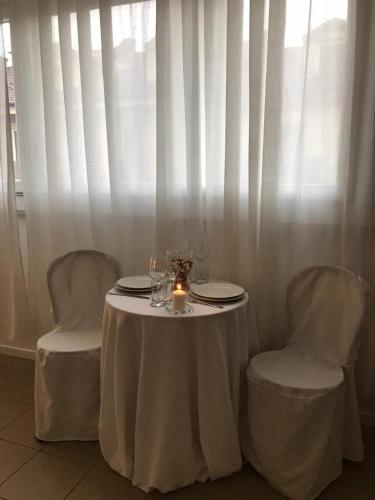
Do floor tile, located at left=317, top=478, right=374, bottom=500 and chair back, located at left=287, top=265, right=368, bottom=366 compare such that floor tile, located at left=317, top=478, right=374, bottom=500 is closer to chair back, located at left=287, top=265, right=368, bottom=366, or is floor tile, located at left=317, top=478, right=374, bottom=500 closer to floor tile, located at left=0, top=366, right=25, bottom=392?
chair back, located at left=287, top=265, right=368, bottom=366

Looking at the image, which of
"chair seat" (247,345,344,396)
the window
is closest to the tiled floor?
"chair seat" (247,345,344,396)

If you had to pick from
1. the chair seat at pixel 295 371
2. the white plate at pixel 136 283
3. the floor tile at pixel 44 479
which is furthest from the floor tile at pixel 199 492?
the white plate at pixel 136 283

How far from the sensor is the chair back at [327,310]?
1914 millimetres

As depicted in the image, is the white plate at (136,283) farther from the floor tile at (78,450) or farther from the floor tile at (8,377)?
the floor tile at (8,377)

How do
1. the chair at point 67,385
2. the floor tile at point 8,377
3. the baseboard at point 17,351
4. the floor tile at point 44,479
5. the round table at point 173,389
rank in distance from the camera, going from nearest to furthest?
the round table at point 173,389, the floor tile at point 44,479, the chair at point 67,385, the floor tile at point 8,377, the baseboard at point 17,351

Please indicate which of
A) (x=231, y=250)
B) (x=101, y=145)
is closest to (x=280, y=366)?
(x=231, y=250)

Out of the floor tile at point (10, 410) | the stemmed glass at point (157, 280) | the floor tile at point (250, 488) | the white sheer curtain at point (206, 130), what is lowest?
the floor tile at point (250, 488)

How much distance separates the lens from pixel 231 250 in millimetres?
2336

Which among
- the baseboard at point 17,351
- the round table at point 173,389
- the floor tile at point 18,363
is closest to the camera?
the round table at point 173,389

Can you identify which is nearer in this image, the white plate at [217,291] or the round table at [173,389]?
the round table at [173,389]

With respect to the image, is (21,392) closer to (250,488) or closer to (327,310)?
(250,488)

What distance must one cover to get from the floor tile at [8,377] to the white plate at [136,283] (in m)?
1.23

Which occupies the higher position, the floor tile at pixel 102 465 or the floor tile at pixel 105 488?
the floor tile at pixel 102 465

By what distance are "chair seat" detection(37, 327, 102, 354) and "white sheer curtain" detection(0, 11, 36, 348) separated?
2.57 ft
